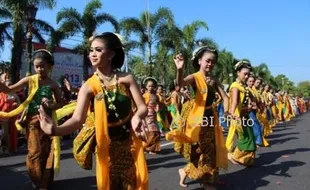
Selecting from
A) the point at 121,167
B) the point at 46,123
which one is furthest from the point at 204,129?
the point at 46,123

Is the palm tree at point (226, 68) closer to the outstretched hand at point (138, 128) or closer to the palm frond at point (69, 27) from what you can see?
the palm frond at point (69, 27)

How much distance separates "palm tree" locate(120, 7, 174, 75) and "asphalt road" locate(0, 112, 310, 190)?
16352 mm

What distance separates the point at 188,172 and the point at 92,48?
2952 mm

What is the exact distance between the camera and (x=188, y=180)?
6492mm

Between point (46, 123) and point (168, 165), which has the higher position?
point (46, 123)

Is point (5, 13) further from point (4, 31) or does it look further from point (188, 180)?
point (188, 180)

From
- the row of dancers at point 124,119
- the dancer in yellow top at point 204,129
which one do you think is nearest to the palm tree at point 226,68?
the row of dancers at point 124,119

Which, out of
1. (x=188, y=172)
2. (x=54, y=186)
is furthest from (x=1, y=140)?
(x=188, y=172)

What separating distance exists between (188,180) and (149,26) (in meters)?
19.8

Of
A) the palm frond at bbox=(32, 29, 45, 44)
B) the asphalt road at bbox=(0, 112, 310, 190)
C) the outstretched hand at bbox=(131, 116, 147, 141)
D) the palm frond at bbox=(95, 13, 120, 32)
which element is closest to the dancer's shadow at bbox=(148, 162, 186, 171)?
the asphalt road at bbox=(0, 112, 310, 190)

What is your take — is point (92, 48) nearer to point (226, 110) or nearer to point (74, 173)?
point (226, 110)

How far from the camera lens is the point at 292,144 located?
11.1m

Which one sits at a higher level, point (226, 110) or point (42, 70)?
point (42, 70)

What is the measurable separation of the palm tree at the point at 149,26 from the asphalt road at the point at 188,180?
16.4 m
